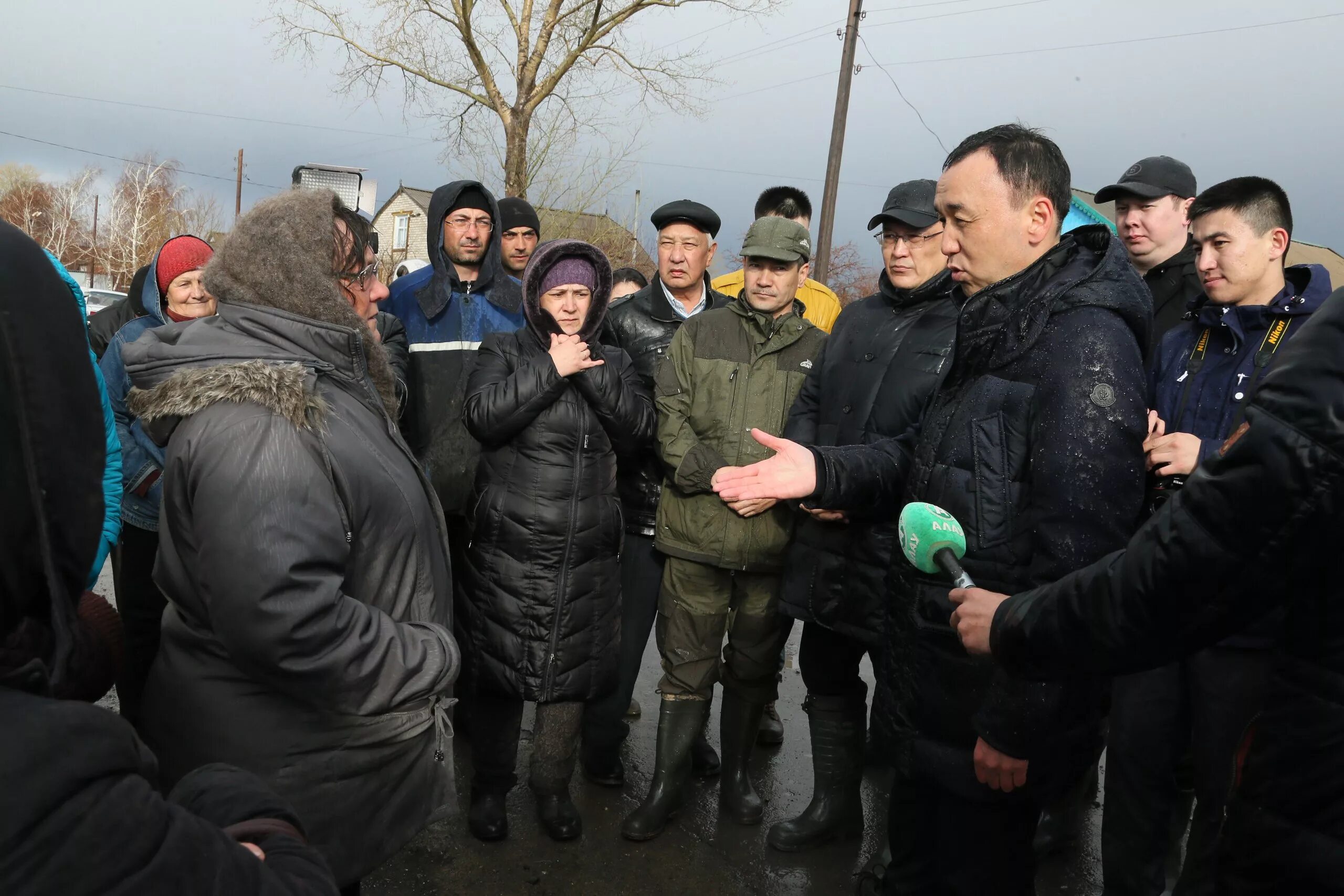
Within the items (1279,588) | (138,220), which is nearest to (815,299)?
(1279,588)

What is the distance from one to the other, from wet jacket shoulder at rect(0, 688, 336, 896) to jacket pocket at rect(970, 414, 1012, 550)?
1661 millimetres

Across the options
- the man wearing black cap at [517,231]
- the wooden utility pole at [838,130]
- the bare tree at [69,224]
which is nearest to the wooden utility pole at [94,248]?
the bare tree at [69,224]

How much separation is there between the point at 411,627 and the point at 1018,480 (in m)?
→ 1.40

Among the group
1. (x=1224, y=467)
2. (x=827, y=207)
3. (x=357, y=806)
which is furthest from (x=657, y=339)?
(x=827, y=207)

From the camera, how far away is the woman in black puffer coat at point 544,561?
3.39 meters

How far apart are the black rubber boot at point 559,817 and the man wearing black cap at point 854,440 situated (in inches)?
28.7

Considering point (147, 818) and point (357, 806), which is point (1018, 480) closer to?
point (357, 806)

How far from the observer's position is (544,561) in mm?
3387

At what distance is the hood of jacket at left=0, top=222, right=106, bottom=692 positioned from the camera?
0.89m

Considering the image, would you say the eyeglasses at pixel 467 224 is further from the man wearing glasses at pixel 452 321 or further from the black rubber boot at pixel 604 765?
the black rubber boot at pixel 604 765

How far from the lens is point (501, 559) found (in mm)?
3396

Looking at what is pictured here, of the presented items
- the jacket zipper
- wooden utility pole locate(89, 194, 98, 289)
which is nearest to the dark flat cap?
the jacket zipper

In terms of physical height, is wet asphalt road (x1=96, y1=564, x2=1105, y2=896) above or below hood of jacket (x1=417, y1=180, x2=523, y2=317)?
below

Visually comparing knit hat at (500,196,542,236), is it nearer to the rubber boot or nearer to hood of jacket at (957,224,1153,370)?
the rubber boot
